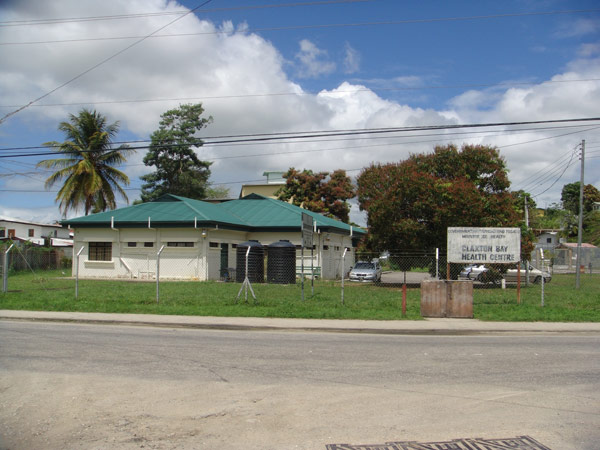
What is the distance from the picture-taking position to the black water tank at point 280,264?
28484 millimetres

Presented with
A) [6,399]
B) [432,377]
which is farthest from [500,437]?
[6,399]

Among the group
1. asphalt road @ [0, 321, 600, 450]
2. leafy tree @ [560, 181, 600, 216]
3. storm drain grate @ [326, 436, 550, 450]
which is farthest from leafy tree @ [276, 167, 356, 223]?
leafy tree @ [560, 181, 600, 216]

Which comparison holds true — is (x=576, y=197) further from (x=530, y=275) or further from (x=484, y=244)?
(x=484, y=244)

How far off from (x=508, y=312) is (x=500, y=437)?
11.5 metres

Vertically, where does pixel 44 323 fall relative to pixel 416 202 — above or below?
below

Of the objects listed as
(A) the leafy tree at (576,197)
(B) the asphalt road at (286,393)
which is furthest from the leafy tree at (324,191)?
(A) the leafy tree at (576,197)

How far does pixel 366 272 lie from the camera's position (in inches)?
1246

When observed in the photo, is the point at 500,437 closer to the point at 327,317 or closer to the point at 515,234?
the point at 327,317

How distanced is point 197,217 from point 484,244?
56.3 ft

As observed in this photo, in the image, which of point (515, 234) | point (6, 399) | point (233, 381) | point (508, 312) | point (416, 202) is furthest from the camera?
point (416, 202)

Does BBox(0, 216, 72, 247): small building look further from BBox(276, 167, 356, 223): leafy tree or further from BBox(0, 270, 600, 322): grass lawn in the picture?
BBox(0, 270, 600, 322): grass lawn

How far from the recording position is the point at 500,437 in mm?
5309

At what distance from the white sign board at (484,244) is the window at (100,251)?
22841 mm

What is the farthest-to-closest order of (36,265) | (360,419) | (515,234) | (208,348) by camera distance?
(36,265) → (515,234) → (208,348) → (360,419)
